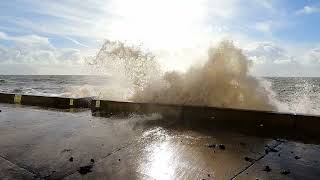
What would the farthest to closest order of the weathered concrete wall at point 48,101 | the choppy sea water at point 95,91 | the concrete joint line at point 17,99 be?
the choppy sea water at point 95,91 < the concrete joint line at point 17,99 < the weathered concrete wall at point 48,101

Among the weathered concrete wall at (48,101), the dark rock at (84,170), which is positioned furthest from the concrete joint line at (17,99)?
the dark rock at (84,170)

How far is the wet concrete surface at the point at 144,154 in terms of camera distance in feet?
11.5

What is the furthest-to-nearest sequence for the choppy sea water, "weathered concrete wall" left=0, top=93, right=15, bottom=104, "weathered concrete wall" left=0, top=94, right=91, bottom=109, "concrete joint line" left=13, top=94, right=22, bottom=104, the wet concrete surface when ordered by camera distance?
the choppy sea water
"weathered concrete wall" left=0, top=93, right=15, bottom=104
"concrete joint line" left=13, top=94, right=22, bottom=104
"weathered concrete wall" left=0, top=94, right=91, bottom=109
the wet concrete surface

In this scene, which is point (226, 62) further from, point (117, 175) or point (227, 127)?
point (117, 175)

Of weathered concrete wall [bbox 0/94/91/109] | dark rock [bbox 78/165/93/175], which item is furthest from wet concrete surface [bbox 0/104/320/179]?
weathered concrete wall [bbox 0/94/91/109]

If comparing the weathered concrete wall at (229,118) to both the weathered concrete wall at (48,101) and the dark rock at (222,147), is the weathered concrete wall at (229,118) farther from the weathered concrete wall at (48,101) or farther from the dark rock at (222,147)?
the dark rock at (222,147)

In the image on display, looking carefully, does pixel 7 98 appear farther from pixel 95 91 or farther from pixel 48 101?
pixel 95 91

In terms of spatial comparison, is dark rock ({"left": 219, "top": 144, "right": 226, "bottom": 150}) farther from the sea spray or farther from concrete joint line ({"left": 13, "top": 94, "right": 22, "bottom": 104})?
concrete joint line ({"left": 13, "top": 94, "right": 22, "bottom": 104})

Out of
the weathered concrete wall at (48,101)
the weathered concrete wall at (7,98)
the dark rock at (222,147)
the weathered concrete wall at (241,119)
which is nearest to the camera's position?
the dark rock at (222,147)

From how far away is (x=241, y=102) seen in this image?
28.8 ft

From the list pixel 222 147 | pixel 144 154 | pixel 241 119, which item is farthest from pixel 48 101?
pixel 222 147

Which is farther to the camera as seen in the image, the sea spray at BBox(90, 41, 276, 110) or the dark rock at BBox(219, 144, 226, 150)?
the sea spray at BBox(90, 41, 276, 110)

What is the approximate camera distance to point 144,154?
4.22 m

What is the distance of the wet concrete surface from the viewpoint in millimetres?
3504
